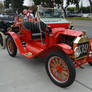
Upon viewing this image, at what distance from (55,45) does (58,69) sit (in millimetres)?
524

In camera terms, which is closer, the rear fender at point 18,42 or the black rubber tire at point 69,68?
the black rubber tire at point 69,68

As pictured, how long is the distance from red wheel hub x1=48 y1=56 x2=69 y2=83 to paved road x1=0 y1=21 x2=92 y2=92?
0.20 metres

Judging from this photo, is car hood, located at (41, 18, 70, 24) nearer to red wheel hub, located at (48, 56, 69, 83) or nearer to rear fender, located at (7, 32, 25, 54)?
rear fender, located at (7, 32, 25, 54)

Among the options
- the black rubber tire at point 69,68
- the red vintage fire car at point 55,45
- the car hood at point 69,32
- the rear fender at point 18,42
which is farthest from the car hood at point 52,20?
the black rubber tire at point 69,68

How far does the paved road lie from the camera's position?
281 cm

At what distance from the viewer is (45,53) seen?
3.21 meters

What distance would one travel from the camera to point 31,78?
326 cm

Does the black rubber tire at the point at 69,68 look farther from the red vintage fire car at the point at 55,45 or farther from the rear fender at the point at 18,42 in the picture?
the rear fender at the point at 18,42

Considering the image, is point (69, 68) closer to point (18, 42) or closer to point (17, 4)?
point (18, 42)

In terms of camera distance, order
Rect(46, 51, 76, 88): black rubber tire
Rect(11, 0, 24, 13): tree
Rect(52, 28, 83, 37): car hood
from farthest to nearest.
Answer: Rect(11, 0, 24, 13): tree
Rect(52, 28, 83, 37): car hood
Rect(46, 51, 76, 88): black rubber tire

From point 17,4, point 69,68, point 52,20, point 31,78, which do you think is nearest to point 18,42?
point 52,20

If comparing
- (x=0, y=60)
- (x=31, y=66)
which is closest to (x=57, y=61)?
(x=31, y=66)

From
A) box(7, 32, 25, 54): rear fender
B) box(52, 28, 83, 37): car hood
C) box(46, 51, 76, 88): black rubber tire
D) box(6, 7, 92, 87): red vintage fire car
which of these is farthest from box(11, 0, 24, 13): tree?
box(46, 51, 76, 88): black rubber tire

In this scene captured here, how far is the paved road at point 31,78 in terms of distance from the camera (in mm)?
2812
